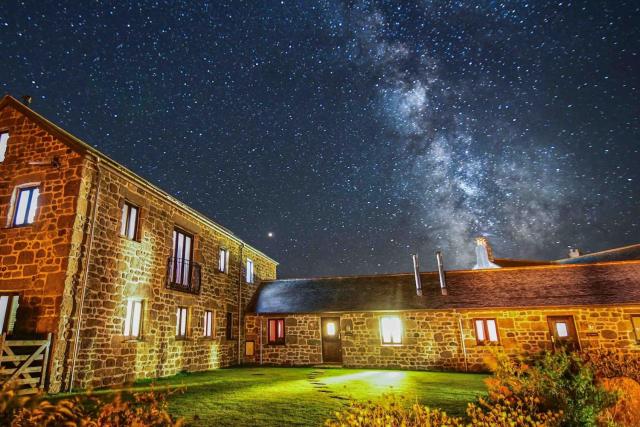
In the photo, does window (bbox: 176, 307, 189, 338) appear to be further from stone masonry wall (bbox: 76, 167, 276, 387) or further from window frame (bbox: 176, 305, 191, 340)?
stone masonry wall (bbox: 76, 167, 276, 387)

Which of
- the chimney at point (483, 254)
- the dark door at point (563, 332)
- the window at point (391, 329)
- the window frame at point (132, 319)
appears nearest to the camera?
the window frame at point (132, 319)

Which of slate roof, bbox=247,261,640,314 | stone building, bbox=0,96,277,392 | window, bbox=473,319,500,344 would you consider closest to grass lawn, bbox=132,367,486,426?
stone building, bbox=0,96,277,392

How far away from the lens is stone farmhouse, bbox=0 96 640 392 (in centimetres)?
991

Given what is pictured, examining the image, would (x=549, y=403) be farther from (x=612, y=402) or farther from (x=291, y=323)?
(x=291, y=323)

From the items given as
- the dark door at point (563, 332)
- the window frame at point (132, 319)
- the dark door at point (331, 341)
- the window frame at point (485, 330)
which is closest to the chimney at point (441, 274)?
the window frame at point (485, 330)

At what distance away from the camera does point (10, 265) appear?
10219mm

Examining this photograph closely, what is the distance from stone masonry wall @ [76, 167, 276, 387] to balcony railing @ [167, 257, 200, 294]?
255 millimetres

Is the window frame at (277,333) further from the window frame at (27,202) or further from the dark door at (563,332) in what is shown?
the dark door at (563,332)

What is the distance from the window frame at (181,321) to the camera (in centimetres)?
1420

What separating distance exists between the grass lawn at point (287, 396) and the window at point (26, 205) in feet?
20.1

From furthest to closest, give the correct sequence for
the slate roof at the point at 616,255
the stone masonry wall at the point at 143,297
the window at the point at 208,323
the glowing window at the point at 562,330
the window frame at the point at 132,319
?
1. the slate roof at the point at 616,255
2. the window at the point at 208,323
3. the glowing window at the point at 562,330
4. the window frame at the point at 132,319
5. the stone masonry wall at the point at 143,297

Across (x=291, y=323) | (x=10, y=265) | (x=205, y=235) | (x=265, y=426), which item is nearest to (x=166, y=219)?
(x=205, y=235)

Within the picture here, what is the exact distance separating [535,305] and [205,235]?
49.9ft

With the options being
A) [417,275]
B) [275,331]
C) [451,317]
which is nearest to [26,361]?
→ [275,331]
